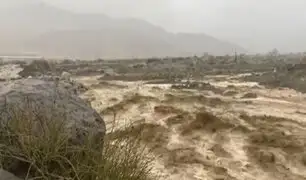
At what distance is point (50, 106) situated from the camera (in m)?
4.75

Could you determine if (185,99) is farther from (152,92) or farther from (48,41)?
(48,41)

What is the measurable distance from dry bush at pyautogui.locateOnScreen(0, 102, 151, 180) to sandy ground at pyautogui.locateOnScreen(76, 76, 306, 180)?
117 centimetres

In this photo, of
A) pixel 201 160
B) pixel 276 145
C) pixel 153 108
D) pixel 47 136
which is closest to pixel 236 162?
pixel 201 160

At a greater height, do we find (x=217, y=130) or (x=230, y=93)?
(x=230, y=93)

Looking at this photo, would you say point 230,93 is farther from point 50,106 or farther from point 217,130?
point 50,106

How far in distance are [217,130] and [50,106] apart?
20.1ft

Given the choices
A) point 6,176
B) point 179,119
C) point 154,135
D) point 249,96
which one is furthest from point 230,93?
point 6,176

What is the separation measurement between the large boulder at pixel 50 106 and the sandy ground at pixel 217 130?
2.32ft

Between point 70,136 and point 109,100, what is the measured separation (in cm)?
857

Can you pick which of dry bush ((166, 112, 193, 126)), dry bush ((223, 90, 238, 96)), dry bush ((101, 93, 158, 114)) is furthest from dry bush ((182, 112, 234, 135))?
dry bush ((223, 90, 238, 96))

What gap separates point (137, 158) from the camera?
457 cm

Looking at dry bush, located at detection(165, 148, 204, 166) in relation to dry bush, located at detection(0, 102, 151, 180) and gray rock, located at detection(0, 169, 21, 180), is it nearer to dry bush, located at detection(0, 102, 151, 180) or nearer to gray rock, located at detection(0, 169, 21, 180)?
dry bush, located at detection(0, 102, 151, 180)

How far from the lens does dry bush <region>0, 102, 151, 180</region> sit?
4.15 meters

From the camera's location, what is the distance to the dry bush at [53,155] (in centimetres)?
415
